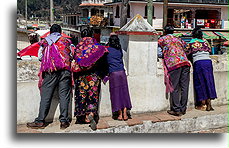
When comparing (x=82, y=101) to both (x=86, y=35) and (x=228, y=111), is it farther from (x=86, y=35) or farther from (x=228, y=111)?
(x=228, y=111)

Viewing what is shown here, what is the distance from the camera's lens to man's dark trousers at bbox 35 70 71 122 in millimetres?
4207

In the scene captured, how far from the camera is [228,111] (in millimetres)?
5426

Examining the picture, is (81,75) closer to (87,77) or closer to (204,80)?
(87,77)

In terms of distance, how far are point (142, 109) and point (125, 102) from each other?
0.58 meters

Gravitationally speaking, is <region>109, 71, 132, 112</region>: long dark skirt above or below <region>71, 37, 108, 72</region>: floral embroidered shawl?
below

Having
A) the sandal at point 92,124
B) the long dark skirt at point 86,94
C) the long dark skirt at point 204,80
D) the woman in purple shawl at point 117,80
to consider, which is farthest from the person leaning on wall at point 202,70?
the sandal at point 92,124

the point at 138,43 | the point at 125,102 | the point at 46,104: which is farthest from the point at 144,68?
the point at 46,104

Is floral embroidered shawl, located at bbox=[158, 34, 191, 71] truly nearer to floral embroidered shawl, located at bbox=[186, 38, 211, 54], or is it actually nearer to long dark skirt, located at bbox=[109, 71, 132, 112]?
floral embroidered shawl, located at bbox=[186, 38, 211, 54]

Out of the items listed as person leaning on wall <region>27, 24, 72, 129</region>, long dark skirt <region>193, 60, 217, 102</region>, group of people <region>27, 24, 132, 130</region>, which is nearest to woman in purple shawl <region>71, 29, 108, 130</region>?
group of people <region>27, 24, 132, 130</region>

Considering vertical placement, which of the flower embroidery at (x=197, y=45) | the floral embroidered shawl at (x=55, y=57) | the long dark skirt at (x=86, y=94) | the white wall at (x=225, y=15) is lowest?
the long dark skirt at (x=86, y=94)

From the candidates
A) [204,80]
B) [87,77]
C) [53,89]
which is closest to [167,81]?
[204,80]

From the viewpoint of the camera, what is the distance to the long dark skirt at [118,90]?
452cm

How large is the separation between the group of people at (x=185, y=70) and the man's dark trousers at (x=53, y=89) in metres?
1.85

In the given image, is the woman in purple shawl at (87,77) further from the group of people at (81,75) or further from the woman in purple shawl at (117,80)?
the woman in purple shawl at (117,80)
